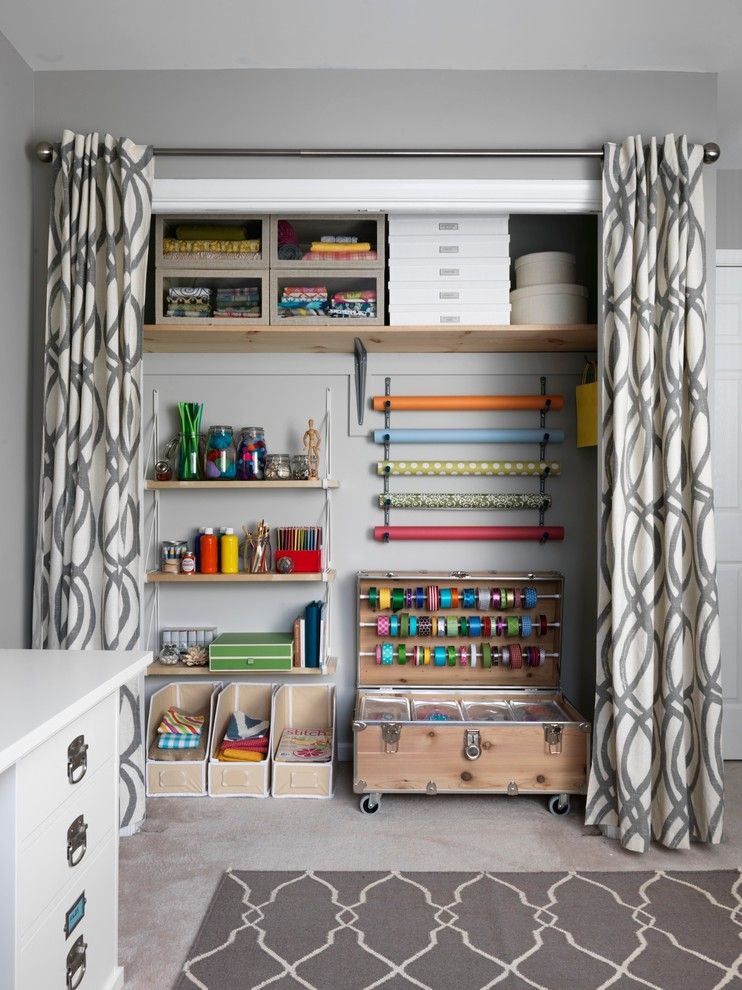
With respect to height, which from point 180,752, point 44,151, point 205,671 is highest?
point 44,151

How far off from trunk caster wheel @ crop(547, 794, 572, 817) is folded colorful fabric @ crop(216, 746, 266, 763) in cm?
109

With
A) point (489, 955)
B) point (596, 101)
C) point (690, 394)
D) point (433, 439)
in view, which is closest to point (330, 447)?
point (433, 439)

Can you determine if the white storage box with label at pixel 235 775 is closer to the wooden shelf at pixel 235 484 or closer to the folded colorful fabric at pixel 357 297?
the wooden shelf at pixel 235 484

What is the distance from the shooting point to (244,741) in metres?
2.97

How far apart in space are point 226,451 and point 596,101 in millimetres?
1872

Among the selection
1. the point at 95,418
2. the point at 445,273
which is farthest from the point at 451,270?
the point at 95,418

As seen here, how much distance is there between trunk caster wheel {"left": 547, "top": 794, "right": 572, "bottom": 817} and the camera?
2.74m

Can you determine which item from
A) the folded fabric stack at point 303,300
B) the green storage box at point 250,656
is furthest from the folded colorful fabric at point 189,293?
the green storage box at point 250,656

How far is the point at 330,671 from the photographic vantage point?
3000 mm

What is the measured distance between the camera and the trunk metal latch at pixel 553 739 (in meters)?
2.71

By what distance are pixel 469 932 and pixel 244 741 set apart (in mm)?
1226

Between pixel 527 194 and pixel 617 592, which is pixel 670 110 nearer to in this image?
pixel 527 194

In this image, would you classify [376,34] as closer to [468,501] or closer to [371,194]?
[371,194]

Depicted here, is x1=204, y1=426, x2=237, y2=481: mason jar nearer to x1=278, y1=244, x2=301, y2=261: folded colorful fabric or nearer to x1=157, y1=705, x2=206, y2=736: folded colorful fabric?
x1=278, y1=244, x2=301, y2=261: folded colorful fabric
